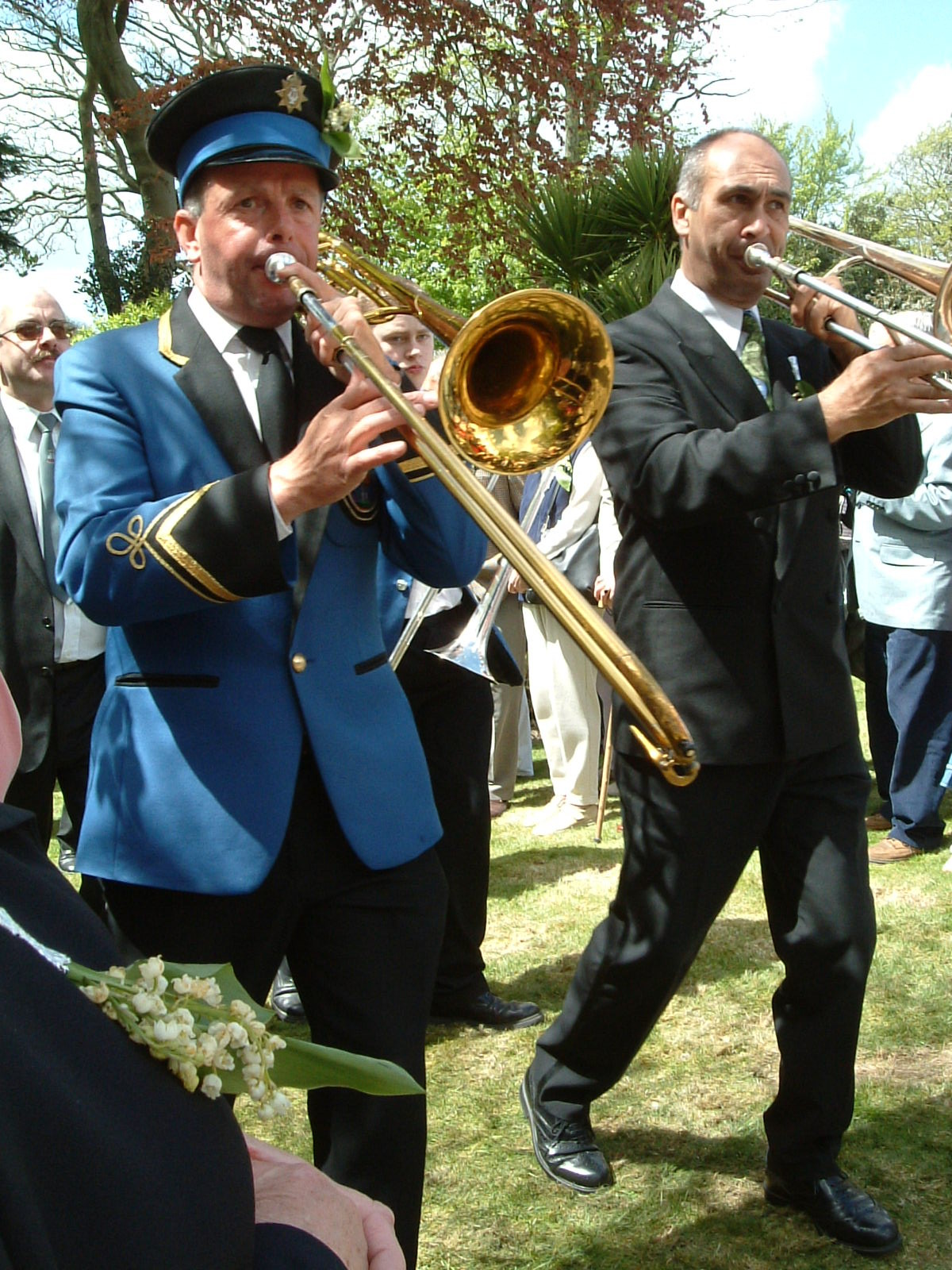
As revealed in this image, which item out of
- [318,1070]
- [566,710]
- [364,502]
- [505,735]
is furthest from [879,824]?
[318,1070]

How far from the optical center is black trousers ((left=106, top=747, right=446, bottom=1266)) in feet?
7.33

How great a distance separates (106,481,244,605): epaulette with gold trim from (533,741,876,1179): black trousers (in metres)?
1.26

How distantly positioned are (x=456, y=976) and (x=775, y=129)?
4649cm

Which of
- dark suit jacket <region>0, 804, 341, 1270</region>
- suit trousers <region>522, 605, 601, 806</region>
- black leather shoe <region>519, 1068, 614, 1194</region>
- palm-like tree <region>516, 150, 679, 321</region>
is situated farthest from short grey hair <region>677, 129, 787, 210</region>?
palm-like tree <region>516, 150, 679, 321</region>

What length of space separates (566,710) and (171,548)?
5033 millimetres

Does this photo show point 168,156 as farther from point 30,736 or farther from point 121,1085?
point 30,736

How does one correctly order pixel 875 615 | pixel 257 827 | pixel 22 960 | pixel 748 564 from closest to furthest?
pixel 22 960 < pixel 257 827 < pixel 748 564 < pixel 875 615

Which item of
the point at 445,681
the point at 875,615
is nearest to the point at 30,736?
the point at 445,681

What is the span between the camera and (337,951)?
2.27 metres

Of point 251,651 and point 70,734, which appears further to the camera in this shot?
point 70,734

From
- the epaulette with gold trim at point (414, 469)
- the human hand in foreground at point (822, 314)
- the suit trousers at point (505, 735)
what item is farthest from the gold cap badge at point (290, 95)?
the suit trousers at point (505, 735)

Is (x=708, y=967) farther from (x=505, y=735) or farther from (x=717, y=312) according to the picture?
(x=505, y=735)

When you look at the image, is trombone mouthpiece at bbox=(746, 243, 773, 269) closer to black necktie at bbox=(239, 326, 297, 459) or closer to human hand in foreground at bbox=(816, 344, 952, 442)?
human hand in foreground at bbox=(816, 344, 952, 442)

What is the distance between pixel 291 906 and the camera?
7.43ft
